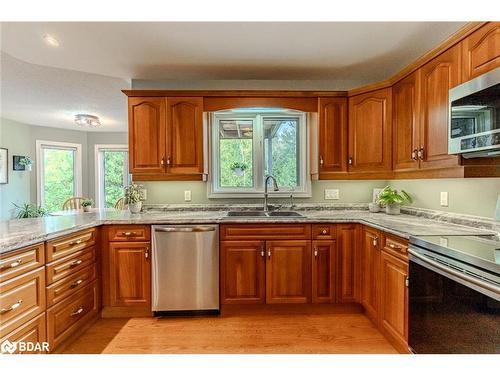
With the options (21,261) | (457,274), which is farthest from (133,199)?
(457,274)

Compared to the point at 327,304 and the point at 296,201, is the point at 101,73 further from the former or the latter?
the point at 327,304

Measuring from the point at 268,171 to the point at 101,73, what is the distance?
2094 millimetres

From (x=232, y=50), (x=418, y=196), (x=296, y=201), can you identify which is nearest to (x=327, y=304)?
(x=296, y=201)

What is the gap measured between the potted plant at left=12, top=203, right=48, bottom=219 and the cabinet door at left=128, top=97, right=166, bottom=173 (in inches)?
154

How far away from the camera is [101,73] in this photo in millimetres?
2908

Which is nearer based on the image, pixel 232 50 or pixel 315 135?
pixel 232 50

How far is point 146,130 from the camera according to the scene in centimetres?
271

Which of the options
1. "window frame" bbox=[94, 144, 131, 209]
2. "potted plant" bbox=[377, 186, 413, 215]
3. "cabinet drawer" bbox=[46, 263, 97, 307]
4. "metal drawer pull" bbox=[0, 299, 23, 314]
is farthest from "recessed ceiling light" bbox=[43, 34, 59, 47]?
"window frame" bbox=[94, 144, 131, 209]

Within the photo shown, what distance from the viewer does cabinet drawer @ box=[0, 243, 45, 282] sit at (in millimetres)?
1447

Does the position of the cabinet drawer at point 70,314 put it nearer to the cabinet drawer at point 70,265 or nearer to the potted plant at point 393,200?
the cabinet drawer at point 70,265

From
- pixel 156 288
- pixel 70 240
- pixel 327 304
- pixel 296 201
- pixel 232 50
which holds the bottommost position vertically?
pixel 327 304
